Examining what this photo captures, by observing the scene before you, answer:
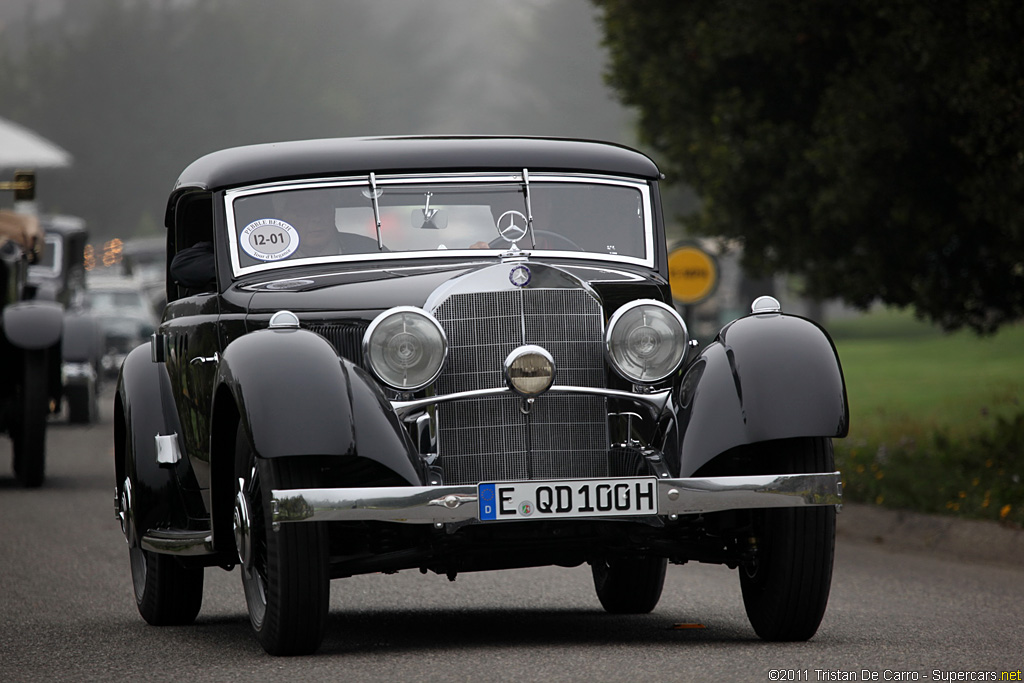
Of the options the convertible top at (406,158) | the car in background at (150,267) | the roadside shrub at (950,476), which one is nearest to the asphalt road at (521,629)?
the roadside shrub at (950,476)

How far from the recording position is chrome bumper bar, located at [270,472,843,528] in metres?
6.09

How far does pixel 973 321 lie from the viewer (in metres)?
14.3

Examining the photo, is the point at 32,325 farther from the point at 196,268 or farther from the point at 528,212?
the point at 528,212

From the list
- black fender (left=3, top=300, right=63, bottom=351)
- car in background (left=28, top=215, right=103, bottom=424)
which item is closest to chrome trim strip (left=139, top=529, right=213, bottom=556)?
black fender (left=3, top=300, right=63, bottom=351)

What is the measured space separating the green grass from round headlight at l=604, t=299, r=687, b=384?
462 cm

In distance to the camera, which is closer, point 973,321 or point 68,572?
point 68,572

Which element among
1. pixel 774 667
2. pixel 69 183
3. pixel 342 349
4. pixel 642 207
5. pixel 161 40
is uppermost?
pixel 161 40

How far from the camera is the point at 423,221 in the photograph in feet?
24.6

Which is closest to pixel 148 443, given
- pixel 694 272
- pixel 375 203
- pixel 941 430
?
pixel 375 203

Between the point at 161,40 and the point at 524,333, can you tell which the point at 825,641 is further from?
the point at 161,40

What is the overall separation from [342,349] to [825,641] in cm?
216

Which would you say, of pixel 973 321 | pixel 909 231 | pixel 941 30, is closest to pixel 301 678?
pixel 941 30

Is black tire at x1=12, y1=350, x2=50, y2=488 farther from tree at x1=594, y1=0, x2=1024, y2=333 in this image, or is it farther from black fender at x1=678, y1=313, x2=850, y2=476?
black fender at x1=678, y1=313, x2=850, y2=476

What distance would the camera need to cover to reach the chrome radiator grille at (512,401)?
661 cm
